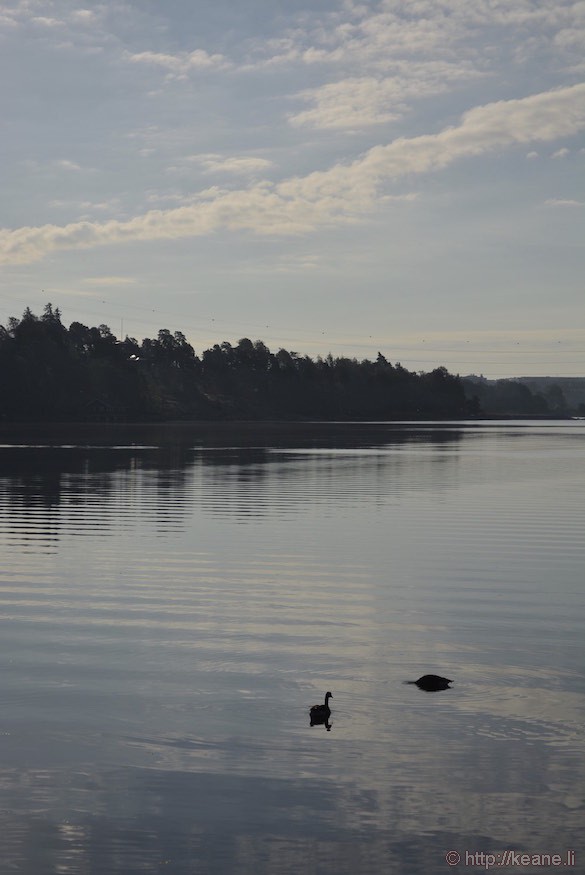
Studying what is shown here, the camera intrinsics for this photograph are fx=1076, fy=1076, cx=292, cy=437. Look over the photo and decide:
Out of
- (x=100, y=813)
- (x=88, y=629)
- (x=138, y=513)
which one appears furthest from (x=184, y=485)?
(x=100, y=813)

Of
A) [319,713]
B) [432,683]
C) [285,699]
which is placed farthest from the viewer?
[432,683]

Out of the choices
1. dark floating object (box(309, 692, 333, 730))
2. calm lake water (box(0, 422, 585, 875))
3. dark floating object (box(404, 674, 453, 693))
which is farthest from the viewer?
dark floating object (box(404, 674, 453, 693))

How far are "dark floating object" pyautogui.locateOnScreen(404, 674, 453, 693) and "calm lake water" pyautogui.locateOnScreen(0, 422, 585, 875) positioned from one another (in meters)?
0.19

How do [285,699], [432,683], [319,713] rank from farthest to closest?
[432,683] → [285,699] → [319,713]

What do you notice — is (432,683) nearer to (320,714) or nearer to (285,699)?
(285,699)

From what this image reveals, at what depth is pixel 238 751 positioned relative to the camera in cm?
1302

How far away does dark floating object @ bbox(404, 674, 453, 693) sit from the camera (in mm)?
16141

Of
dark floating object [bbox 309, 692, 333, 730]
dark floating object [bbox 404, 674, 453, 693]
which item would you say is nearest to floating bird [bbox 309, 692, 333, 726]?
dark floating object [bbox 309, 692, 333, 730]

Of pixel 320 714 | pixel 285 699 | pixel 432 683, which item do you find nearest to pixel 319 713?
pixel 320 714

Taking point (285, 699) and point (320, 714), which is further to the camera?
point (285, 699)

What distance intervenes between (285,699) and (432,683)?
91.5 inches

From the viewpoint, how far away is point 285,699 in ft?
50.9

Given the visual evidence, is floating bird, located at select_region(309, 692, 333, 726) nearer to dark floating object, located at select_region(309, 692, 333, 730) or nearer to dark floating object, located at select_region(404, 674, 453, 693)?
dark floating object, located at select_region(309, 692, 333, 730)

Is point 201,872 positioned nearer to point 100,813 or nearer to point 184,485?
point 100,813
